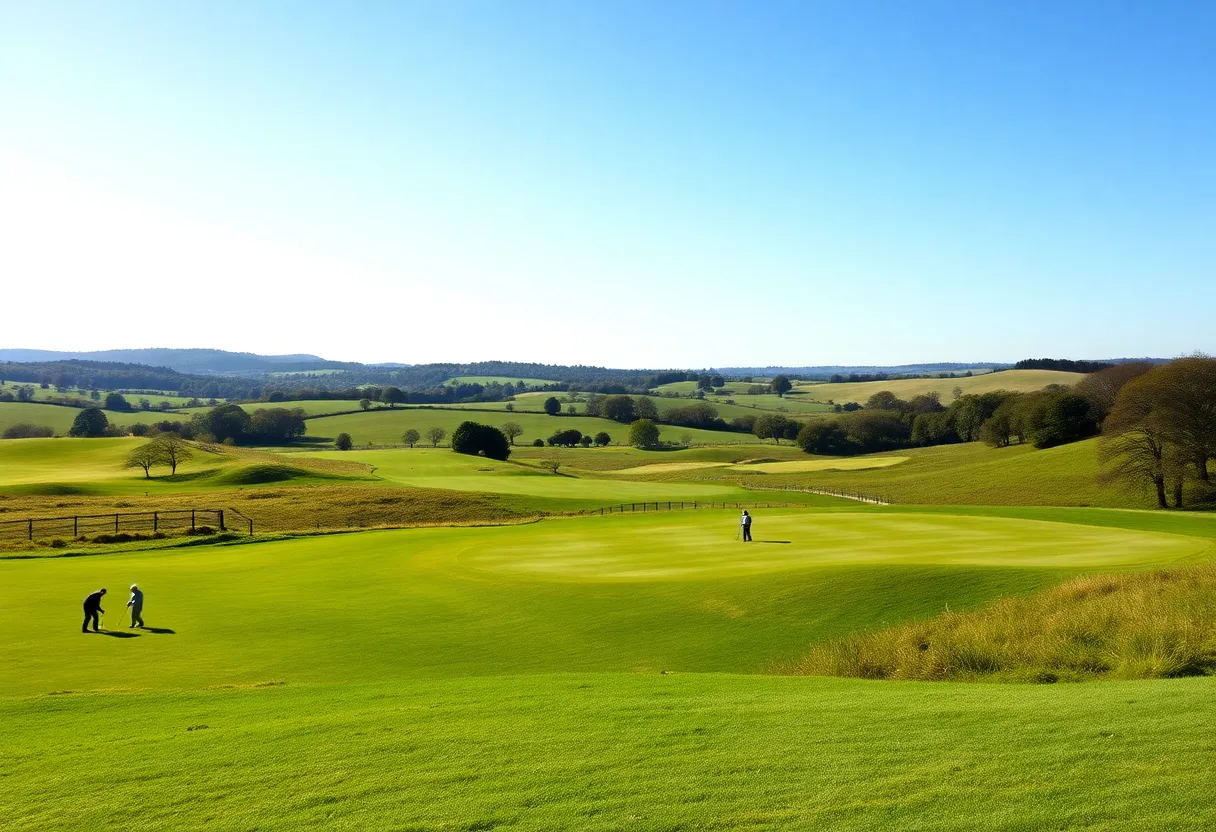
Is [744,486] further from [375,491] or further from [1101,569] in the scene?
[1101,569]

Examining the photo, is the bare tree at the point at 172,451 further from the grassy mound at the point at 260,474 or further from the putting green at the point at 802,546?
the putting green at the point at 802,546

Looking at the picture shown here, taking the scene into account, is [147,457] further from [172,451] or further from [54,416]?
[54,416]

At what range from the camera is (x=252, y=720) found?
43.3 feet

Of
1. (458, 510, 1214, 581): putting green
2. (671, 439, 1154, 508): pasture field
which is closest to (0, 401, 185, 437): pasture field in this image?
(671, 439, 1154, 508): pasture field

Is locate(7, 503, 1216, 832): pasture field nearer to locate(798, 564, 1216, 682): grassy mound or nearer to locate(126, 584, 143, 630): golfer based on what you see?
locate(126, 584, 143, 630): golfer

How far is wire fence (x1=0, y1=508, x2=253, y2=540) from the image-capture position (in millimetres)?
44125

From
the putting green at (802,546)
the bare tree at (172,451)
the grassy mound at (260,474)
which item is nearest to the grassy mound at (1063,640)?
the putting green at (802,546)

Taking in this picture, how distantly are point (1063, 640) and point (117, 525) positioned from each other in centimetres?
4415

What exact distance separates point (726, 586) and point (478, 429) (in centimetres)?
9249

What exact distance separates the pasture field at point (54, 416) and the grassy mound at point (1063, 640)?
16922 centimetres

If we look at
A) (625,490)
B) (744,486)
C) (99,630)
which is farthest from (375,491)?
(99,630)

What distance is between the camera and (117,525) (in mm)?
43969

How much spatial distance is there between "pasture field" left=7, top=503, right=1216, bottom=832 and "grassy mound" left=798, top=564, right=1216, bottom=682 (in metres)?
1.78

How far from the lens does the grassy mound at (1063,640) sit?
14.8 m
